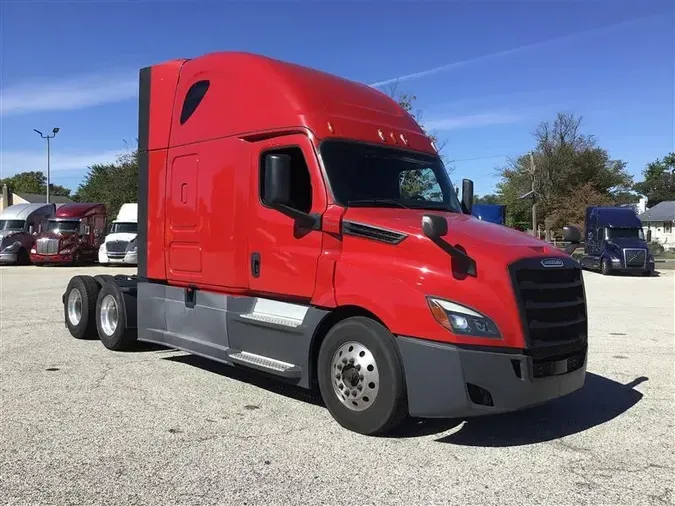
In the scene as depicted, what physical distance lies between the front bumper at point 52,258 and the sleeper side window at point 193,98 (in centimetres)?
2325

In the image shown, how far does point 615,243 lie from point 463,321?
2435cm

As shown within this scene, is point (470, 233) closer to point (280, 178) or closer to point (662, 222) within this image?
point (280, 178)

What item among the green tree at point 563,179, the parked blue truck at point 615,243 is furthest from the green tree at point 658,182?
the parked blue truck at point 615,243

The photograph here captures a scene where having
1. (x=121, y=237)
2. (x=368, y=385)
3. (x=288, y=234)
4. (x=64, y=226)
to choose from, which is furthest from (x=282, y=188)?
(x=64, y=226)

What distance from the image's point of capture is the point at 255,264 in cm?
582

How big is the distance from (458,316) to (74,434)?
309 cm

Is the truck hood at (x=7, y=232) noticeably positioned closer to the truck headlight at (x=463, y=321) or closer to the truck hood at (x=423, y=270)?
the truck hood at (x=423, y=270)

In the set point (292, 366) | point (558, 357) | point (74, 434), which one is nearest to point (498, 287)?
point (558, 357)

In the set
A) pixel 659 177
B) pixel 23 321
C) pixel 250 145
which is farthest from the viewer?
pixel 659 177

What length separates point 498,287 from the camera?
173 inches

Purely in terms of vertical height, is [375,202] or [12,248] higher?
[375,202]

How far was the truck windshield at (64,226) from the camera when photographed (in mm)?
28281

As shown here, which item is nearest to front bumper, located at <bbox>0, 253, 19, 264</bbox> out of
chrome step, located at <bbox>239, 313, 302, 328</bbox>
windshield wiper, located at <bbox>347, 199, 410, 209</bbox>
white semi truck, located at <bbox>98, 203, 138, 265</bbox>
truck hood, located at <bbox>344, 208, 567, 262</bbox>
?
white semi truck, located at <bbox>98, 203, 138, 265</bbox>

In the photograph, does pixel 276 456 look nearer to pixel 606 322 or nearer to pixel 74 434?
pixel 74 434
